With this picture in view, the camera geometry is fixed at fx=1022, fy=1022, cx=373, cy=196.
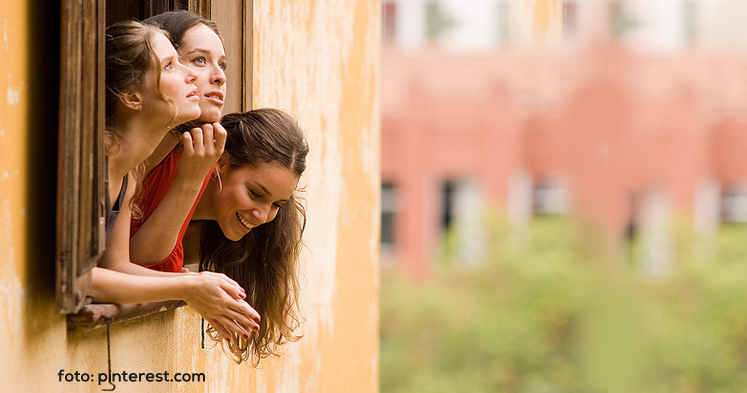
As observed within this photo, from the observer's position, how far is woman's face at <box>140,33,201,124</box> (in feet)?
3.81

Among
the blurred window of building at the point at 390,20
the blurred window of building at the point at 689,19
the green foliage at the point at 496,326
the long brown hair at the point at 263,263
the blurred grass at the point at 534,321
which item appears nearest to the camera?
the long brown hair at the point at 263,263

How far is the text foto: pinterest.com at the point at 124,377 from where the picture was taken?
112 cm

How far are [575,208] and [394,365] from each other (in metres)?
9.29

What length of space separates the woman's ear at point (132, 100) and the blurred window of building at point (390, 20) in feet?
37.3

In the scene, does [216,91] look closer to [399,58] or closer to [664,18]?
[399,58]

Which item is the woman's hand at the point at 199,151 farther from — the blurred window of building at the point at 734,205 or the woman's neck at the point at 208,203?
the blurred window of building at the point at 734,205

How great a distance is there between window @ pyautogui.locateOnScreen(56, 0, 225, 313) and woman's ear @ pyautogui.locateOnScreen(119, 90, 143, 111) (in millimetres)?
95

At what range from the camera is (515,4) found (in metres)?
11.4

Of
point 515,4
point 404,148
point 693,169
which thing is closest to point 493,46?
point 515,4

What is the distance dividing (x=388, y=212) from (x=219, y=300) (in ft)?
34.9

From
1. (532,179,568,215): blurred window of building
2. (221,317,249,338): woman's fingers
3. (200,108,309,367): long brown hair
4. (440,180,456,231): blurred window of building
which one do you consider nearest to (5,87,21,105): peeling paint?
(221,317,249,338): woman's fingers

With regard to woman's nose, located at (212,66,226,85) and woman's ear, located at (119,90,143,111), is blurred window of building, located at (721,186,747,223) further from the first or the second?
woman's ear, located at (119,90,143,111)

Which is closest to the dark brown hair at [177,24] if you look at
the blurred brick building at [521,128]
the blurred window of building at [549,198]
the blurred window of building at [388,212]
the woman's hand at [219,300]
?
the woman's hand at [219,300]

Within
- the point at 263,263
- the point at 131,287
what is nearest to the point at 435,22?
the point at 263,263
